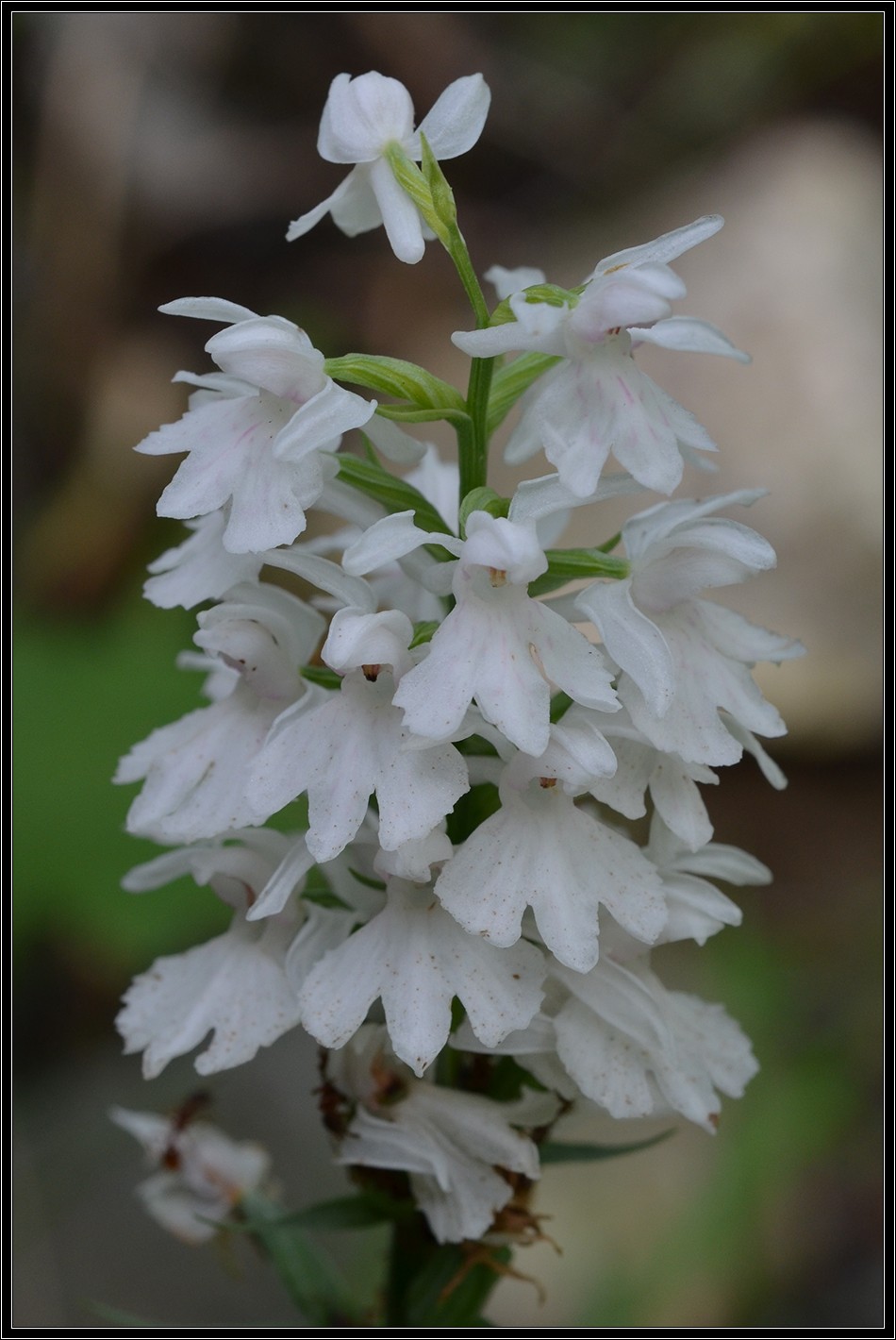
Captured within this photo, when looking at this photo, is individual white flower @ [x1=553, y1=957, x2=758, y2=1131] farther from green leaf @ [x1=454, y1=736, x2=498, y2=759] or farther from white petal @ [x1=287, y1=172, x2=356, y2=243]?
white petal @ [x1=287, y1=172, x2=356, y2=243]

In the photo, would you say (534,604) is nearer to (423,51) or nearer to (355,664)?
(355,664)

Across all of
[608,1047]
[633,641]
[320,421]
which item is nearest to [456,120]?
[320,421]

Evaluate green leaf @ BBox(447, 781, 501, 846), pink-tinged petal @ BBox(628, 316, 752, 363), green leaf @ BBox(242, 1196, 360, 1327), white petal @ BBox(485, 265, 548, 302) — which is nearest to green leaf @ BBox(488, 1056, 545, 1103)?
green leaf @ BBox(447, 781, 501, 846)

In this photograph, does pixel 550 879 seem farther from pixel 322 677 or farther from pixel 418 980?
pixel 322 677

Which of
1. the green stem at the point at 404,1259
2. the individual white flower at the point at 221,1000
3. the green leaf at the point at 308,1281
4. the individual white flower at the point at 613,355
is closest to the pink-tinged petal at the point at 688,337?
the individual white flower at the point at 613,355

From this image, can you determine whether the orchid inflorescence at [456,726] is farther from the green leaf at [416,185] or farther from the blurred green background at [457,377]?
the blurred green background at [457,377]

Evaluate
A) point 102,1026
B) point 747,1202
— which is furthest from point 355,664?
point 102,1026
